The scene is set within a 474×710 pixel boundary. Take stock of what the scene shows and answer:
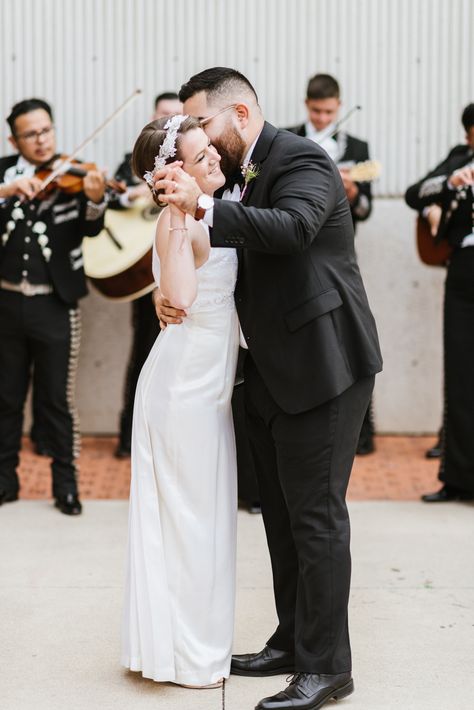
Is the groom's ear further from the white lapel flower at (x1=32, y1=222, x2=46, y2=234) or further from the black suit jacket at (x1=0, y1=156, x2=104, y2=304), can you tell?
the white lapel flower at (x1=32, y1=222, x2=46, y2=234)

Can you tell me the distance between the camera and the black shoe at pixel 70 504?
18.8ft

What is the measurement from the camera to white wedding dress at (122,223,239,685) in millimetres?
3658

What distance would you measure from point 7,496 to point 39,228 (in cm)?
135

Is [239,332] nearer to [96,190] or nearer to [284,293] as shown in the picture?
[284,293]

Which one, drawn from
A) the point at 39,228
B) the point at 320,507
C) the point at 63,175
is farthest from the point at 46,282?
the point at 320,507

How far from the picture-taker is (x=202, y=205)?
321cm

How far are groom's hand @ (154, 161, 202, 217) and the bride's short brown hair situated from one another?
0.18m

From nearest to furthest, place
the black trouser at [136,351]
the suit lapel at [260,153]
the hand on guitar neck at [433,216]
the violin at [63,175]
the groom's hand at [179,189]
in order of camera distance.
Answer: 1. the groom's hand at [179,189]
2. the suit lapel at [260,153]
3. the violin at [63,175]
4. the hand on guitar neck at [433,216]
5. the black trouser at [136,351]

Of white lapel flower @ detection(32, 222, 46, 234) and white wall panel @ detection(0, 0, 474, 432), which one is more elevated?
white wall panel @ detection(0, 0, 474, 432)

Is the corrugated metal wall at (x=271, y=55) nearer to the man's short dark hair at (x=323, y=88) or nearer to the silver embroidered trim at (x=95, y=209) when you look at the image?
the man's short dark hair at (x=323, y=88)

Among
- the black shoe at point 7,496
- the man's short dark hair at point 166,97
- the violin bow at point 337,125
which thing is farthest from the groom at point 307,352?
the man's short dark hair at point 166,97

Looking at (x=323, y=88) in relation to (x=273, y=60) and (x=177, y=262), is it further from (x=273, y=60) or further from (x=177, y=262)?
(x=177, y=262)

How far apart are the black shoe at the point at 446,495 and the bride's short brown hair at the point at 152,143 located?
10.0 feet

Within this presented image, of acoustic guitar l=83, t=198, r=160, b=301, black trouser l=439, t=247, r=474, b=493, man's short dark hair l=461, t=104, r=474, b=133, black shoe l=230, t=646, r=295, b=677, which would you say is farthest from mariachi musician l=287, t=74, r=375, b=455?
black shoe l=230, t=646, r=295, b=677
